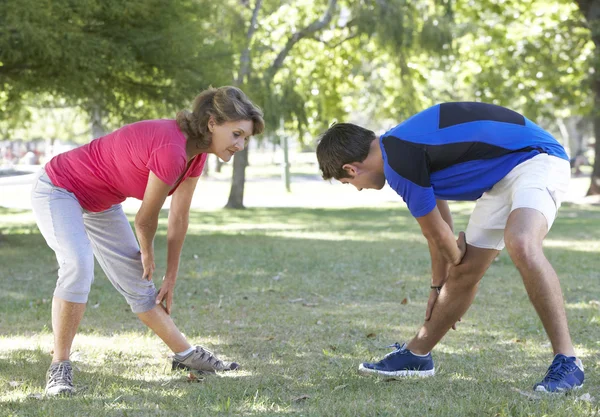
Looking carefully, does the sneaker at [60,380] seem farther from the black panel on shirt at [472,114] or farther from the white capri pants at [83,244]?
the black panel on shirt at [472,114]

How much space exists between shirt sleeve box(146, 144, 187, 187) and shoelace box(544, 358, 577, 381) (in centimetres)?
213

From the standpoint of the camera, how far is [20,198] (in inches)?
1118

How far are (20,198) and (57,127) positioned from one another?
756 inches

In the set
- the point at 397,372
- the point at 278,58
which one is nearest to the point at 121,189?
the point at 397,372

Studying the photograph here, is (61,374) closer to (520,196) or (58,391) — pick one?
(58,391)

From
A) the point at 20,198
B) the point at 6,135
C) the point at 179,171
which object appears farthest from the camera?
the point at 20,198

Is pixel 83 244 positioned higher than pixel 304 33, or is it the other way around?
pixel 304 33

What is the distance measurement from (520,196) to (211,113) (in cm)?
165

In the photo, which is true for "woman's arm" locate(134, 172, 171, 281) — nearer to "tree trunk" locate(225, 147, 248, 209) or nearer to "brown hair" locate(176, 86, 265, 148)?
"brown hair" locate(176, 86, 265, 148)

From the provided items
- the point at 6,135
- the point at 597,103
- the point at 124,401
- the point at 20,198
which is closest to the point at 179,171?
the point at 124,401

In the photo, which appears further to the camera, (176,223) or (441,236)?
(176,223)

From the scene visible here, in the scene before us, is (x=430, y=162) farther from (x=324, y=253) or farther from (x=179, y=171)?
(x=324, y=253)

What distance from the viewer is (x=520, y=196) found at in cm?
442

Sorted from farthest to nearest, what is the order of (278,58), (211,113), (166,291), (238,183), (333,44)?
(333,44) < (238,183) < (278,58) < (166,291) < (211,113)
